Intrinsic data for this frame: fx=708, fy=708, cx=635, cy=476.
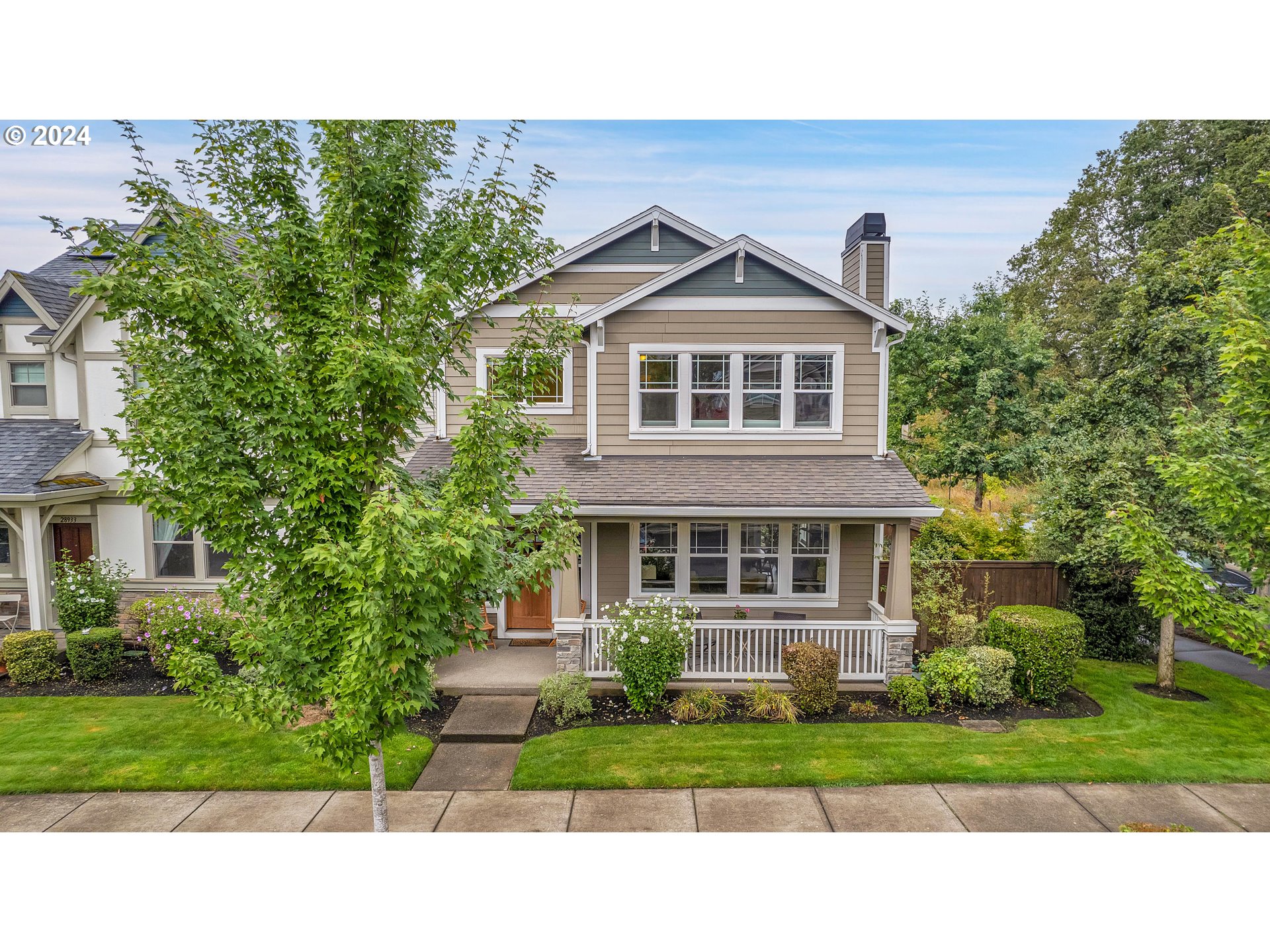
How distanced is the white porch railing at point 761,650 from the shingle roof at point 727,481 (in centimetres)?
189

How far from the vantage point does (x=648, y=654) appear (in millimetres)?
10023

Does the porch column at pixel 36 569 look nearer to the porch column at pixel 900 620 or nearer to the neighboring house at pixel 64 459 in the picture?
the neighboring house at pixel 64 459

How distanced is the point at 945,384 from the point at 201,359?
16.1 m

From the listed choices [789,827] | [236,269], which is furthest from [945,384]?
[236,269]

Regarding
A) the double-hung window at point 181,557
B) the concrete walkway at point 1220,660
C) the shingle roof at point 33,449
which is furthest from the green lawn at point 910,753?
the shingle roof at point 33,449

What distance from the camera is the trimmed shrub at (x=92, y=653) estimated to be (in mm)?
11297

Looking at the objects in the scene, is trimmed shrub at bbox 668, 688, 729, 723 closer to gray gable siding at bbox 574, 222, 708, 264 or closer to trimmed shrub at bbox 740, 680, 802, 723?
trimmed shrub at bbox 740, 680, 802, 723

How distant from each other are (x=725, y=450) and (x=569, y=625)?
3953 mm

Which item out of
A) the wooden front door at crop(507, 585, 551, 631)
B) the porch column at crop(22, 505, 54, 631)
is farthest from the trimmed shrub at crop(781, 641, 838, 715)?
the porch column at crop(22, 505, 54, 631)

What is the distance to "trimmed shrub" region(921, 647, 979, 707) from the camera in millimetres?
10117

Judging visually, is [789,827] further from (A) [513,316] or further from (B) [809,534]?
(A) [513,316]

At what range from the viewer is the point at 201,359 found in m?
5.04

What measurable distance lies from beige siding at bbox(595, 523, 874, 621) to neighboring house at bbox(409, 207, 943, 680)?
27 millimetres

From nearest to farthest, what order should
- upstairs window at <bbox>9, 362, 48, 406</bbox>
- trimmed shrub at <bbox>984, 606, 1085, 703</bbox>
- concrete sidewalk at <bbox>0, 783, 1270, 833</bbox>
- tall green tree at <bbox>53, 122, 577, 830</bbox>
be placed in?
tall green tree at <bbox>53, 122, 577, 830</bbox>, concrete sidewalk at <bbox>0, 783, 1270, 833</bbox>, trimmed shrub at <bbox>984, 606, 1085, 703</bbox>, upstairs window at <bbox>9, 362, 48, 406</bbox>
